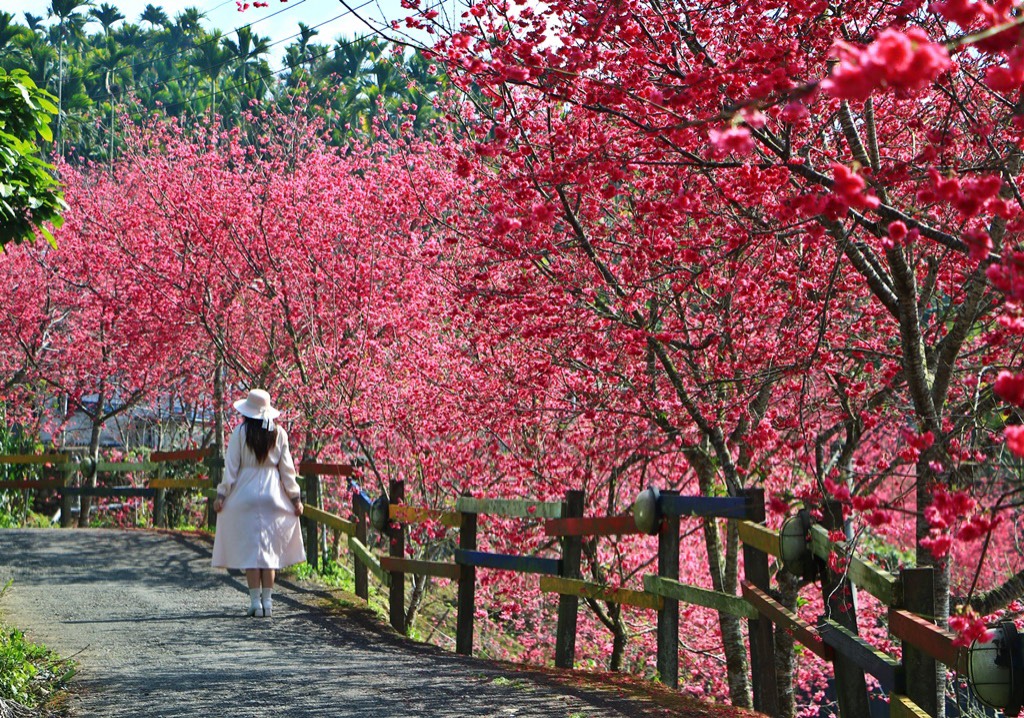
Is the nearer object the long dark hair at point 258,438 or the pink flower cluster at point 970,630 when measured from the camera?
the pink flower cluster at point 970,630

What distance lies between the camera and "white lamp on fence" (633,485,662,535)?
720cm

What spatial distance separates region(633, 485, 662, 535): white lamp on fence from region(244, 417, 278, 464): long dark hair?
3.73 meters

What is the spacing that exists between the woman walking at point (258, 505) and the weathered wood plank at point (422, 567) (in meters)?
0.84

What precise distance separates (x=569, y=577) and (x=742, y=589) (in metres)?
1.67

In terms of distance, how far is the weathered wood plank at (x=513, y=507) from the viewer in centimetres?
867

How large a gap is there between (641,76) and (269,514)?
205 inches

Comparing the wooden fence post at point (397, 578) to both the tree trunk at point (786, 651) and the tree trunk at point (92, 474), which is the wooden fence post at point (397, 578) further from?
the tree trunk at point (92, 474)

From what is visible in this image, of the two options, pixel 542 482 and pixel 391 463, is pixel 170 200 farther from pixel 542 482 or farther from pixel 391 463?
pixel 542 482

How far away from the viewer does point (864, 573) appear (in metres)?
4.92

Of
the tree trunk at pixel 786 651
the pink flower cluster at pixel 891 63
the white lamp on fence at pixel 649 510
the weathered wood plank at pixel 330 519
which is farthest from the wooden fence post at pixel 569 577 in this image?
the pink flower cluster at pixel 891 63

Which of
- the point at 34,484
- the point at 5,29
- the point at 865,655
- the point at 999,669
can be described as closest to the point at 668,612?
the point at 865,655

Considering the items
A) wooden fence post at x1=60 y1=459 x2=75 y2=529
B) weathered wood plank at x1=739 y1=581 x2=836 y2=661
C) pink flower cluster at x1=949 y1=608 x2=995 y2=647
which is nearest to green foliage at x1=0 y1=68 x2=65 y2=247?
weathered wood plank at x1=739 y1=581 x2=836 y2=661

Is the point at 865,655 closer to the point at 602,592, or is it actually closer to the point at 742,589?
the point at 742,589

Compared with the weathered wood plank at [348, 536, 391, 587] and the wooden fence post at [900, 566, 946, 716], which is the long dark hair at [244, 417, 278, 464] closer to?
the weathered wood plank at [348, 536, 391, 587]
